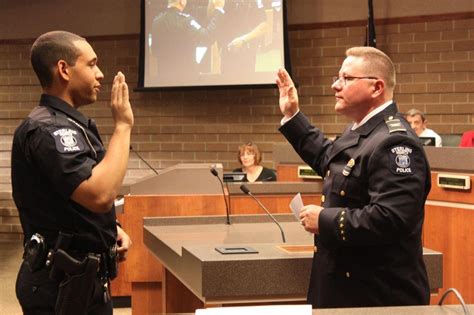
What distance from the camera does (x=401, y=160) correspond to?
2604 mm

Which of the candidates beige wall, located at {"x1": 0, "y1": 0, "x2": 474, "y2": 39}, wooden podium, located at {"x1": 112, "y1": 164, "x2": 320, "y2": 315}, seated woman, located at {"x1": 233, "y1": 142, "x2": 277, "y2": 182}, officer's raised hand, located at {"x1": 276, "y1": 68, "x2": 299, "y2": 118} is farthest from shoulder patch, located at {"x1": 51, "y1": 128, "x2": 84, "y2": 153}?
beige wall, located at {"x1": 0, "y1": 0, "x2": 474, "y2": 39}

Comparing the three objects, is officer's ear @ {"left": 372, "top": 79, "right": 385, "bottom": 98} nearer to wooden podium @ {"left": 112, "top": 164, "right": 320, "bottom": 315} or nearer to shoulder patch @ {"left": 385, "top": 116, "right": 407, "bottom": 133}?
shoulder patch @ {"left": 385, "top": 116, "right": 407, "bottom": 133}

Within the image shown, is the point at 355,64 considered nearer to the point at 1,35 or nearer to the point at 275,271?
the point at 275,271

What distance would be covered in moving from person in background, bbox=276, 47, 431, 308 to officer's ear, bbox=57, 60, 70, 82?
91 cm

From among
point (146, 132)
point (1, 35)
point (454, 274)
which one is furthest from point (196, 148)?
point (454, 274)

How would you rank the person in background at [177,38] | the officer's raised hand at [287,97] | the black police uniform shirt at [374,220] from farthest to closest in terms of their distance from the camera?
the person in background at [177,38] → the officer's raised hand at [287,97] → the black police uniform shirt at [374,220]

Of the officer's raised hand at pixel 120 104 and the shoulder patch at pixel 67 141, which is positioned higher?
the officer's raised hand at pixel 120 104

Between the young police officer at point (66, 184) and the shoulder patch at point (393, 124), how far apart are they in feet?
2.84

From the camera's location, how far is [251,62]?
8.84m

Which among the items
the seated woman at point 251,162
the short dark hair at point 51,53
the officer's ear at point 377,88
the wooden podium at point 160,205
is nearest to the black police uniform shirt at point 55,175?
the short dark hair at point 51,53

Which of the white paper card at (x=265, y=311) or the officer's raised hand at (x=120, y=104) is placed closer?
the white paper card at (x=265, y=311)

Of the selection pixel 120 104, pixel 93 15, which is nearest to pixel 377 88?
pixel 120 104

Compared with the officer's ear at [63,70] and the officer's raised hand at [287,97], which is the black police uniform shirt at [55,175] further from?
the officer's raised hand at [287,97]

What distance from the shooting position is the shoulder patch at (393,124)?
2684 millimetres
